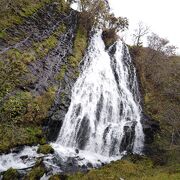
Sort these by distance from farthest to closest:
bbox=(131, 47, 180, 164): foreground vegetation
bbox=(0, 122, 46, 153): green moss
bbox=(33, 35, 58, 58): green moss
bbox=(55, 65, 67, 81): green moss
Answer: bbox=(33, 35, 58, 58): green moss
bbox=(55, 65, 67, 81): green moss
bbox=(131, 47, 180, 164): foreground vegetation
bbox=(0, 122, 46, 153): green moss

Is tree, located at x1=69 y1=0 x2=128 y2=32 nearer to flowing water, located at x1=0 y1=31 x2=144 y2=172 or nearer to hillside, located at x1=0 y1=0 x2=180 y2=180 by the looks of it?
hillside, located at x1=0 y1=0 x2=180 y2=180

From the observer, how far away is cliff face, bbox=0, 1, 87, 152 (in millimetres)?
25781

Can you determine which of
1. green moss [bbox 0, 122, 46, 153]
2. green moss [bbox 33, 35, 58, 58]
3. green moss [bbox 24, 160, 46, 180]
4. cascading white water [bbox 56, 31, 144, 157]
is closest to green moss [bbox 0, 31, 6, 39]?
green moss [bbox 33, 35, 58, 58]

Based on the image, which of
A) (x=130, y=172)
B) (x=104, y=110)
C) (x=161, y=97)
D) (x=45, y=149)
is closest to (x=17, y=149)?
(x=45, y=149)

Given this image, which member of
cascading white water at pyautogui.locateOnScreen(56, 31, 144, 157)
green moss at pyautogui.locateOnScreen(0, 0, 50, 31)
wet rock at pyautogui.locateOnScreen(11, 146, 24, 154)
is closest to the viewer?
wet rock at pyautogui.locateOnScreen(11, 146, 24, 154)

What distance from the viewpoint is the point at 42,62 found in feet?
108

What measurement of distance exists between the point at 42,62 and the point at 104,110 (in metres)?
8.32

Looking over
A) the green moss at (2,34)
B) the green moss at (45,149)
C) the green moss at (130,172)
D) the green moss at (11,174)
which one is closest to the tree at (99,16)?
the green moss at (2,34)

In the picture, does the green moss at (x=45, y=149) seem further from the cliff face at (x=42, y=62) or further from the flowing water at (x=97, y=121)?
the cliff face at (x=42, y=62)

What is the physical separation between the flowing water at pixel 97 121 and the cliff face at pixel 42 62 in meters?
1.11

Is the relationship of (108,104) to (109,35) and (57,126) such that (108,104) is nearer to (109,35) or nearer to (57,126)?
(57,126)

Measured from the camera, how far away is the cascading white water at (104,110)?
2833 centimetres

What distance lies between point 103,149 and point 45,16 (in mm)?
21019

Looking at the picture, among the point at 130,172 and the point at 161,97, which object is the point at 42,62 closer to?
the point at 130,172
